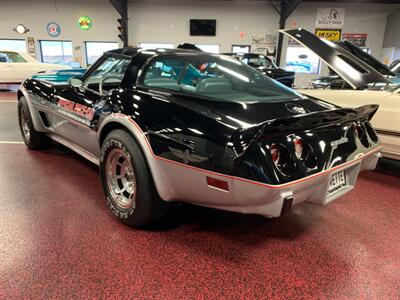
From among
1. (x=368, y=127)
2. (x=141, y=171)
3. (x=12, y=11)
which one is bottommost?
(x=141, y=171)

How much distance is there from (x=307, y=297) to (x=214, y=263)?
0.53m

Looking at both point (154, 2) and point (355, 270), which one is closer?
point (355, 270)

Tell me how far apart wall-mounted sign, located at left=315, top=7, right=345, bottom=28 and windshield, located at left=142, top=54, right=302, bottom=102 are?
14546 mm

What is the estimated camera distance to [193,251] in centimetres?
190

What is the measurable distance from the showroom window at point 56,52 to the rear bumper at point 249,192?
14.8m

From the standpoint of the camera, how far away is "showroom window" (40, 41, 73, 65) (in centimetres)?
1452

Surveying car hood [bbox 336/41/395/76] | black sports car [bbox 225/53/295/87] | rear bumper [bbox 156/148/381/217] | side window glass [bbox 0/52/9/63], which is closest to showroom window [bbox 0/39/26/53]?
side window glass [bbox 0/52/9/63]

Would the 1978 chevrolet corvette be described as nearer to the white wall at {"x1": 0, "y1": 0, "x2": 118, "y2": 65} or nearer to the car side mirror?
the car side mirror

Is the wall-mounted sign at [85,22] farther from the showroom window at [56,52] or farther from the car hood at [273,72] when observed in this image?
the car hood at [273,72]

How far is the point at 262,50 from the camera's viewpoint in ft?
49.1

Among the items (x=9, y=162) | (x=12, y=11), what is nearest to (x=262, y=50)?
(x=12, y=11)

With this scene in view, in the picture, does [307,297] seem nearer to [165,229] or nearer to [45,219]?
[165,229]

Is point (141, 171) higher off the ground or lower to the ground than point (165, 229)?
higher

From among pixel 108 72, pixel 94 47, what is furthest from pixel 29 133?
pixel 94 47
